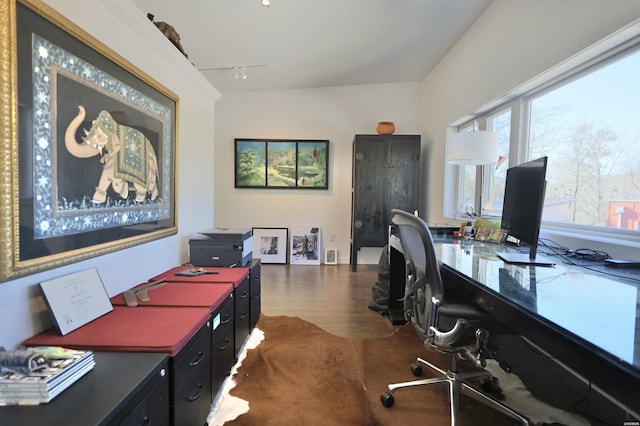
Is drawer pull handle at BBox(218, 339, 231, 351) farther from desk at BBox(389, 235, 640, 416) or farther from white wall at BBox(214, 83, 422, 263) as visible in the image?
white wall at BBox(214, 83, 422, 263)

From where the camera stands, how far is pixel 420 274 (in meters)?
1.53

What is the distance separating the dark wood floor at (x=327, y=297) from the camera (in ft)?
8.62

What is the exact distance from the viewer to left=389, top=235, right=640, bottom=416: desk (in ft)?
2.16

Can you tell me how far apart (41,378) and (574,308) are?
1.51 metres

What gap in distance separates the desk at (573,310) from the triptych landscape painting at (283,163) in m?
3.46

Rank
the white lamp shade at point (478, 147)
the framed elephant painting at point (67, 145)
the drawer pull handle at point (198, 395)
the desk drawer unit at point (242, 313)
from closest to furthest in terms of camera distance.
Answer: the framed elephant painting at point (67, 145) → the drawer pull handle at point (198, 395) → the desk drawer unit at point (242, 313) → the white lamp shade at point (478, 147)

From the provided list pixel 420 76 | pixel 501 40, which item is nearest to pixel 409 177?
pixel 420 76

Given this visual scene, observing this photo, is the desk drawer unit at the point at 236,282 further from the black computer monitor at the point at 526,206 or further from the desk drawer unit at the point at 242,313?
the black computer monitor at the point at 526,206

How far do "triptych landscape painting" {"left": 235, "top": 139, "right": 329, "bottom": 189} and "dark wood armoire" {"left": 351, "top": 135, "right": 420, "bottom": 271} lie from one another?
71cm

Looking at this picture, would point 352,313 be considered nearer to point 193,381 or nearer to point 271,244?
point 193,381

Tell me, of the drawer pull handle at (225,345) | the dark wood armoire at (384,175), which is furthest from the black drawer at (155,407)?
the dark wood armoire at (384,175)

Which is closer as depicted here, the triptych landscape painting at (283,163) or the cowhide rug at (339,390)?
the cowhide rug at (339,390)

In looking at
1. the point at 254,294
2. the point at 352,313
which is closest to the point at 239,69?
the point at 254,294

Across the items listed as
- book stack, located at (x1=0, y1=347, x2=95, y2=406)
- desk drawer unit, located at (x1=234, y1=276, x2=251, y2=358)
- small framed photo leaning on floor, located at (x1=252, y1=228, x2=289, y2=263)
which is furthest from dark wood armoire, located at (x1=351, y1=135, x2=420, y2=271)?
book stack, located at (x1=0, y1=347, x2=95, y2=406)
